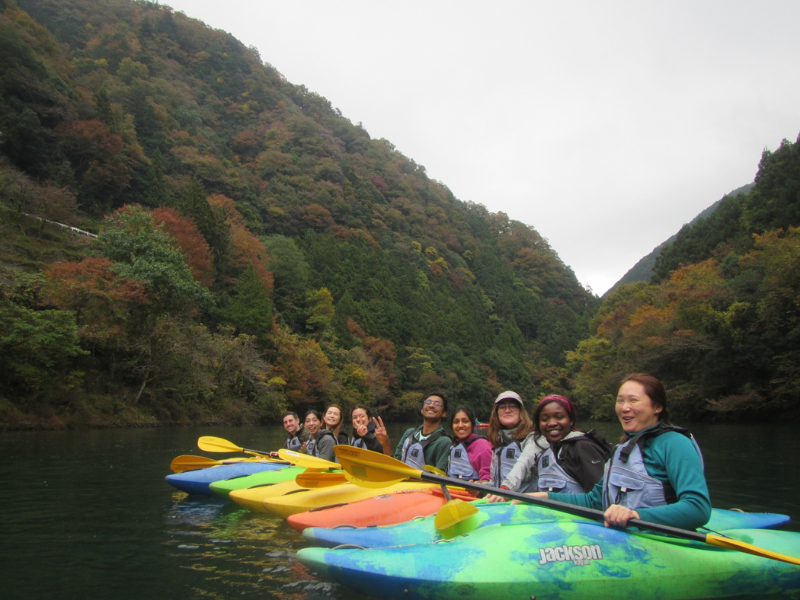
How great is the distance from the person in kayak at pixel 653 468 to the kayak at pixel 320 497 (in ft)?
8.92

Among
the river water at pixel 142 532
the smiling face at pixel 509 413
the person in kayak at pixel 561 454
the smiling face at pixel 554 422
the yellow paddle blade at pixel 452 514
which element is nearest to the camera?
the yellow paddle blade at pixel 452 514

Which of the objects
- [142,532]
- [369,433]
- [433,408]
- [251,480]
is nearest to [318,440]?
[251,480]

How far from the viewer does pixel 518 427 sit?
455cm

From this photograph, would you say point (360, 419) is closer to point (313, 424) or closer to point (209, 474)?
point (313, 424)

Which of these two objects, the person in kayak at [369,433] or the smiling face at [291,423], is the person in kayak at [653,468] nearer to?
the person in kayak at [369,433]

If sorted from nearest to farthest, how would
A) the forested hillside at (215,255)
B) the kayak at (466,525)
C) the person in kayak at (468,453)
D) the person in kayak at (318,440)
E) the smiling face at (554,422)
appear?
1. the kayak at (466,525)
2. the smiling face at (554,422)
3. the person in kayak at (468,453)
4. the person in kayak at (318,440)
5. the forested hillside at (215,255)

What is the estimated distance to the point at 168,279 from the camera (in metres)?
19.9

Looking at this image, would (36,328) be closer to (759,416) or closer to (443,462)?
(443,462)

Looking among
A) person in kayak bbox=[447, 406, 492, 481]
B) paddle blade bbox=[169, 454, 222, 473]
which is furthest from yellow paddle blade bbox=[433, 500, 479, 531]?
paddle blade bbox=[169, 454, 222, 473]

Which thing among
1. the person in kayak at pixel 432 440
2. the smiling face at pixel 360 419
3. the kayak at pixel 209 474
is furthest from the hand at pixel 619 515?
the kayak at pixel 209 474

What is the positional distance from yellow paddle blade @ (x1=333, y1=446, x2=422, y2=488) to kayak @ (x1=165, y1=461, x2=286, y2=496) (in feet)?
11.6

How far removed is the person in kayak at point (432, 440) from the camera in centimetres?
557

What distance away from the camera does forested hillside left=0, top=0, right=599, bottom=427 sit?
62.3ft

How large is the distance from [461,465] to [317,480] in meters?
1.76
